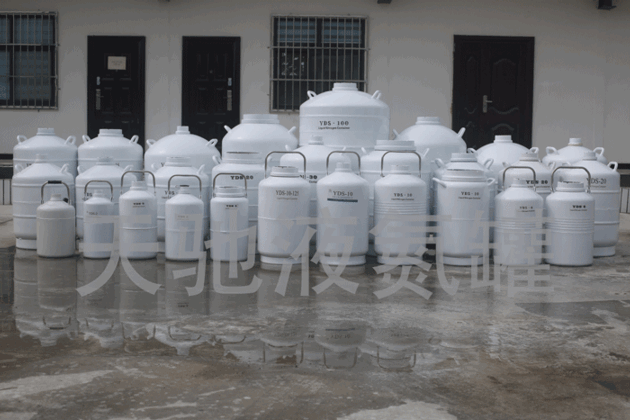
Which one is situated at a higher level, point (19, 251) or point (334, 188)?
point (334, 188)

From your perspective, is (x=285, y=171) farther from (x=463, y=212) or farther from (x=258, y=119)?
(x=463, y=212)

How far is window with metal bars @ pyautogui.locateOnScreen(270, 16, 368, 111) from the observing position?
11680 millimetres

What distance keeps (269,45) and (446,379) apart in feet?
29.7

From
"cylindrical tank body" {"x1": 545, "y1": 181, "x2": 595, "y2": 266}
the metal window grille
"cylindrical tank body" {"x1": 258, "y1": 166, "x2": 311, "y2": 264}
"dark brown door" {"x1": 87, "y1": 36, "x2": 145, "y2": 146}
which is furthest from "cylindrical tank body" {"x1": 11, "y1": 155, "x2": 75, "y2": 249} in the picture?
the metal window grille

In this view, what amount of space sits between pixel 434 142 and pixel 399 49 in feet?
17.4

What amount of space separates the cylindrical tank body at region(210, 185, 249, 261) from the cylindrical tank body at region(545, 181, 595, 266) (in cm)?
245

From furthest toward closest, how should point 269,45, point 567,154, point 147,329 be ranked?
point 269,45, point 567,154, point 147,329

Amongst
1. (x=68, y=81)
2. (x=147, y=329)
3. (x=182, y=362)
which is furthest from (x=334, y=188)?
(x=68, y=81)

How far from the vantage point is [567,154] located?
7359 millimetres

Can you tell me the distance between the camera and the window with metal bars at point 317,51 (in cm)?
1168

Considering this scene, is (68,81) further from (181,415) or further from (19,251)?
(181,415)

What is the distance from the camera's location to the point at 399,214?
19.9ft

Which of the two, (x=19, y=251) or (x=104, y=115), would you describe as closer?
(x=19, y=251)

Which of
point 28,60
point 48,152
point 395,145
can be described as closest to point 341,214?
point 395,145
